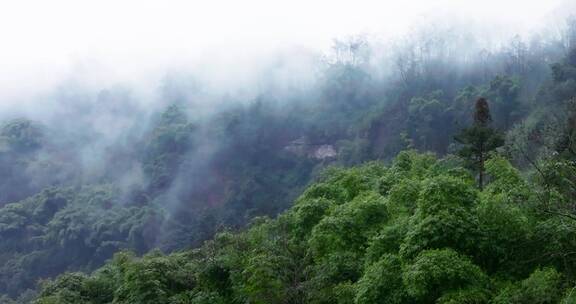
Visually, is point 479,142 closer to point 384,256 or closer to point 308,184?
point 384,256

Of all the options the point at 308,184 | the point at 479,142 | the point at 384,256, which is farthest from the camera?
the point at 308,184

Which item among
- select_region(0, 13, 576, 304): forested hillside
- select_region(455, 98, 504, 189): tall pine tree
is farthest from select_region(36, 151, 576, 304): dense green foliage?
select_region(455, 98, 504, 189): tall pine tree

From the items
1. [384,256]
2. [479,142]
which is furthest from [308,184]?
[384,256]

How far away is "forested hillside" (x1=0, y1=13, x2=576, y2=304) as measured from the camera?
1686 centimetres

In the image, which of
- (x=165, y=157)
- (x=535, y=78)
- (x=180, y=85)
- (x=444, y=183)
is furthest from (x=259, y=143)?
(x=444, y=183)

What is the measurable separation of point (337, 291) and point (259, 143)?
76212 millimetres

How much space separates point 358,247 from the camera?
71.9 ft

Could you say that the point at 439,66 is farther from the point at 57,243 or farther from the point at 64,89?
the point at 64,89

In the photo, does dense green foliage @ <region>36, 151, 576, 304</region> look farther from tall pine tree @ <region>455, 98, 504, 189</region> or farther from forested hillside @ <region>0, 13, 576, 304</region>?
tall pine tree @ <region>455, 98, 504, 189</region>

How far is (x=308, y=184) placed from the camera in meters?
78.2

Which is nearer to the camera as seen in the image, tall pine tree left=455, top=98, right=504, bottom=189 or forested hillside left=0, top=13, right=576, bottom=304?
forested hillside left=0, top=13, right=576, bottom=304

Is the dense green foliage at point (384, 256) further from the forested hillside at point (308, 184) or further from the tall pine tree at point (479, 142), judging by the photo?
the tall pine tree at point (479, 142)

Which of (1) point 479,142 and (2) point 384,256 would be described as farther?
(1) point 479,142

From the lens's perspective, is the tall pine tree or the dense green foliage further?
the tall pine tree
